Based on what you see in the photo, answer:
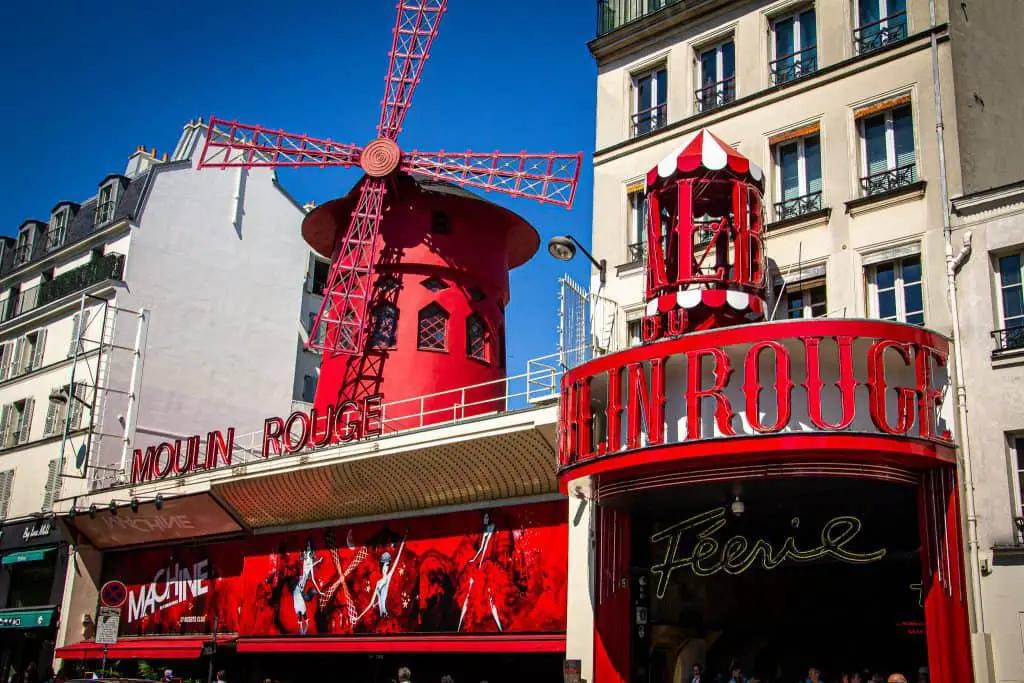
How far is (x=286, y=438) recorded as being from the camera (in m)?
17.7

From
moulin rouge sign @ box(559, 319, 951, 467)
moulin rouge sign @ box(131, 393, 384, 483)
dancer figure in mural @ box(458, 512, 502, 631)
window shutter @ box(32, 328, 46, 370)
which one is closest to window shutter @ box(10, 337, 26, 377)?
window shutter @ box(32, 328, 46, 370)

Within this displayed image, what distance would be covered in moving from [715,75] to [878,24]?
220cm

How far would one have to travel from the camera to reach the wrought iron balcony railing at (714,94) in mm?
13891

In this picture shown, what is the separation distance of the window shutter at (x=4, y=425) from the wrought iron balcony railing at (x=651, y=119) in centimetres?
1728

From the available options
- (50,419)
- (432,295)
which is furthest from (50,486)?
(432,295)

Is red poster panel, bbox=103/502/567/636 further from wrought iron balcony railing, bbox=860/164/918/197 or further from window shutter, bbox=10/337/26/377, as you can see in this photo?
window shutter, bbox=10/337/26/377

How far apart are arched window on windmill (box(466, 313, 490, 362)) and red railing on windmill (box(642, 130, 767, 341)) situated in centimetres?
765

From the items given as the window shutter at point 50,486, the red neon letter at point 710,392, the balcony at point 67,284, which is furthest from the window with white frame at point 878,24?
the window shutter at point 50,486

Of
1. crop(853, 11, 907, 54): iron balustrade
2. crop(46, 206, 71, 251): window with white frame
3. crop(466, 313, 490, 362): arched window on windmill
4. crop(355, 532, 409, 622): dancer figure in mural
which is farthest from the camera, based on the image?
crop(46, 206, 71, 251): window with white frame

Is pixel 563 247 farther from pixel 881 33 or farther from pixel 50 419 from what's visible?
pixel 50 419

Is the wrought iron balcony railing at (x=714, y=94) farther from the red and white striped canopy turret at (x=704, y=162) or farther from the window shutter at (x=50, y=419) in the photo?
the window shutter at (x=50, y=419)

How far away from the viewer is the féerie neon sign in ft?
37.1

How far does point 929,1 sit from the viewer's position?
39.5 ft

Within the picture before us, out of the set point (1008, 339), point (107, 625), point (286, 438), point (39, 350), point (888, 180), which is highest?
point (39, 350)
